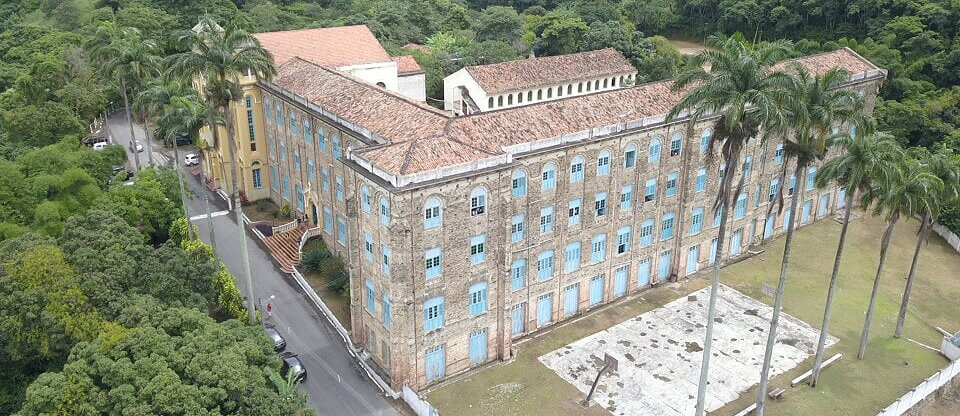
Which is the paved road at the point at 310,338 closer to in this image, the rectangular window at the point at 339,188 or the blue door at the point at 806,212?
the rectangular window at the point at 339,188

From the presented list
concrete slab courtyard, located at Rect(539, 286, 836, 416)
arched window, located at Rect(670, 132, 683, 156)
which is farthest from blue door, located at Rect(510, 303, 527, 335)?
arched window, located at Rect(670, 132, 683, 156)

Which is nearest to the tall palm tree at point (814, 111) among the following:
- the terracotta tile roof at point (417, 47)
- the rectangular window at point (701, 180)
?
the rectangular window at point (701, 180)

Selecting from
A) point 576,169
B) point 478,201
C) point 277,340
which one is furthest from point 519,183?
point 277,340

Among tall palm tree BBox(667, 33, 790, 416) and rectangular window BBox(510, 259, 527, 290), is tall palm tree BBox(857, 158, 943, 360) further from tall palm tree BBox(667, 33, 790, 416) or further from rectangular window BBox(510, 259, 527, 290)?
rectangular window BBox(510, 259, 527, 290)

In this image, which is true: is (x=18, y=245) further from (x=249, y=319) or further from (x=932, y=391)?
(x=932, y=391)

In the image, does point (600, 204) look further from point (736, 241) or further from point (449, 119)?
point (736, 241)

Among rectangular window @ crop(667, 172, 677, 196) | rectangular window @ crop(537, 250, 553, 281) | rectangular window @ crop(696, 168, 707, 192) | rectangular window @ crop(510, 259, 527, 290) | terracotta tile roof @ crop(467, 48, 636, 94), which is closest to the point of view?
rectangular window @ crop(510, 259, 527, 290)
